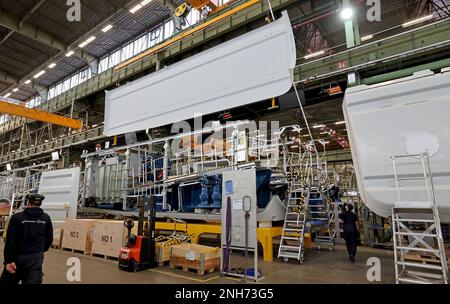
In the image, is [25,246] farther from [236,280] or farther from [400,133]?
[400,133]

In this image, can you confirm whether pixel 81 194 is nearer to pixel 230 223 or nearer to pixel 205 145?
pixel 205 145

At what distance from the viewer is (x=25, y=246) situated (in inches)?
125

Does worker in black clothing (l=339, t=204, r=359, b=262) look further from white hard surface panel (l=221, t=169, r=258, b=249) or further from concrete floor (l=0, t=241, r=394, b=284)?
white hard surface panel (l=221, t=169, r=258, b=249)

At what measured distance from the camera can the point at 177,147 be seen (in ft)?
28.3

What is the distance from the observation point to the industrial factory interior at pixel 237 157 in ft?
7.54

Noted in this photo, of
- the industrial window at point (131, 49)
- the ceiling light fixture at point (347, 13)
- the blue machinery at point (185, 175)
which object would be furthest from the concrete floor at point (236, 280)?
the industrial window at point (131, 49)

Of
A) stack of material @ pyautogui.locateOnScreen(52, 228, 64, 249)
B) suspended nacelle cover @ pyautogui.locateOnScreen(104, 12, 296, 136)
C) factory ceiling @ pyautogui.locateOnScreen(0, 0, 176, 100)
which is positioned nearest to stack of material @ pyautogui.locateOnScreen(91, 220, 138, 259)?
stack of material @ pyautogui.locateOnScreen(52, 228, 64, 249)

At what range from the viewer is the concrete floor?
4.98m

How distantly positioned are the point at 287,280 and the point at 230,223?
56.1 inches

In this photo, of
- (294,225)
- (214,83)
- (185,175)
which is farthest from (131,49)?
(214,83)

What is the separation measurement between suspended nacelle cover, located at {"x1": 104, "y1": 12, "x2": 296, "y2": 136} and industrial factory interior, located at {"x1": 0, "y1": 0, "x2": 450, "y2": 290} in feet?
0.04

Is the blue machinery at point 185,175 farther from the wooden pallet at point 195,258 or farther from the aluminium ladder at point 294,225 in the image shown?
the wooden pallet at point 195,258

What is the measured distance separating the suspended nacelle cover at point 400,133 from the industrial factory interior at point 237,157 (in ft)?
0.05

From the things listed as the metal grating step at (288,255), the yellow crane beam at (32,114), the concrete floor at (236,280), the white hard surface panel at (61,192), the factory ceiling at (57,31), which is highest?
the factory ceiling at (57,31)
